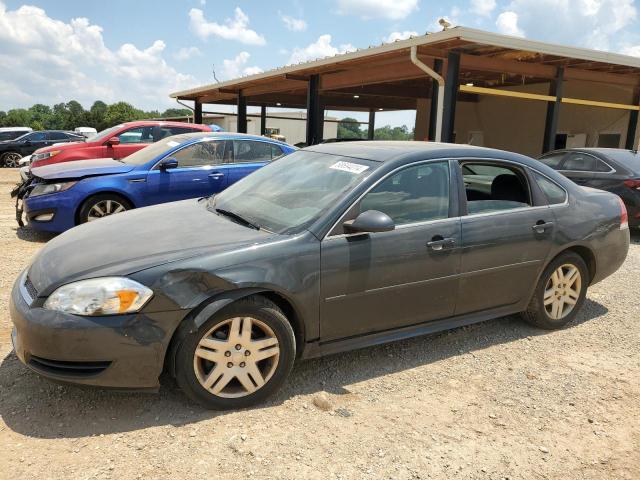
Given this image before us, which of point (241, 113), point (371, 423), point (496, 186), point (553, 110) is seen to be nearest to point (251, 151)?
point (496, 186)

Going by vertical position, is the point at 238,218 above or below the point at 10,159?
above

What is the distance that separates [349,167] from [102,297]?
1.79 m

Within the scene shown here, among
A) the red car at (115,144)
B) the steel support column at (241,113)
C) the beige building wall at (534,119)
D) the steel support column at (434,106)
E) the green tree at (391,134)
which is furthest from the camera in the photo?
the green tree at (391,134)

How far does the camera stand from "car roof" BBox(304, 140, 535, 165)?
3.58m

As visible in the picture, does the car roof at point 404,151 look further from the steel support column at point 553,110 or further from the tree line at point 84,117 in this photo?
the tree line at point 84,117

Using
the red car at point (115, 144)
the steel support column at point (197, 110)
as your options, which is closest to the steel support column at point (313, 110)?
the red car at point (115, 144)

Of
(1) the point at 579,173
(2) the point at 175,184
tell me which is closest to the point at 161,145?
(2) the point at 175,184

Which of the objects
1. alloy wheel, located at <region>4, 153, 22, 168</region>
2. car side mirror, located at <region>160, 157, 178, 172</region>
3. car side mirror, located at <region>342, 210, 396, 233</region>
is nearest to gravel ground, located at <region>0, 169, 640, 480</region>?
car side mirror, located at <region>342, 210, 396, 233</region>

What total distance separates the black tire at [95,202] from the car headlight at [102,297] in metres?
4.36

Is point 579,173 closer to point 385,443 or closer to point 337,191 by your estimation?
point 337,191

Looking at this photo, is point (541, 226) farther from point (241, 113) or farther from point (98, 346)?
point (241, 113)

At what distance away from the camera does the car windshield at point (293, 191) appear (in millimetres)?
3268

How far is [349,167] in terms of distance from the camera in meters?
3.55

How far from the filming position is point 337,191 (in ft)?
11.0
